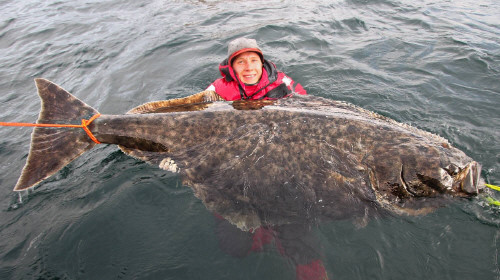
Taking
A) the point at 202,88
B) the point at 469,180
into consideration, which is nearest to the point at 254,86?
the point at 202,88

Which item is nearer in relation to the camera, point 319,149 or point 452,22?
point 319,149

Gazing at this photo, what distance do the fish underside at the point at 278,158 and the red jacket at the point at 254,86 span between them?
185 cm

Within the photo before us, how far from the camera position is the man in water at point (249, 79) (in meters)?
4.80

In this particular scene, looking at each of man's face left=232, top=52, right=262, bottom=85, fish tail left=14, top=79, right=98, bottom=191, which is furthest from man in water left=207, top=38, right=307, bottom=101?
fish tail left=14, top=79, right=98, bottom=191

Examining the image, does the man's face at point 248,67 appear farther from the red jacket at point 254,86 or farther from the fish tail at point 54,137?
the fish tail at point 54,137

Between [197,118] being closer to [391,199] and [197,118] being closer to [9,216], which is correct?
[391,199]

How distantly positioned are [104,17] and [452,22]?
40.3 feet

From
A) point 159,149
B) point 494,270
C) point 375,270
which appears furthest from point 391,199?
point 159,149

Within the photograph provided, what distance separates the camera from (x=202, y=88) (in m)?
6.58

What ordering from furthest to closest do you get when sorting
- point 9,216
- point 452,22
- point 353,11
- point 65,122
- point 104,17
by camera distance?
point 104,17 → point 353,11 → point 452,22 → point 9,216 → point 65,122

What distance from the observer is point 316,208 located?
3.06 m

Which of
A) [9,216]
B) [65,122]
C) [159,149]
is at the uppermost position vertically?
[65,122]

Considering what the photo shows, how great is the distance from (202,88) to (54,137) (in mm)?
3763

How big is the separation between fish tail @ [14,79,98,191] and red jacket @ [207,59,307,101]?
2.31 metres
